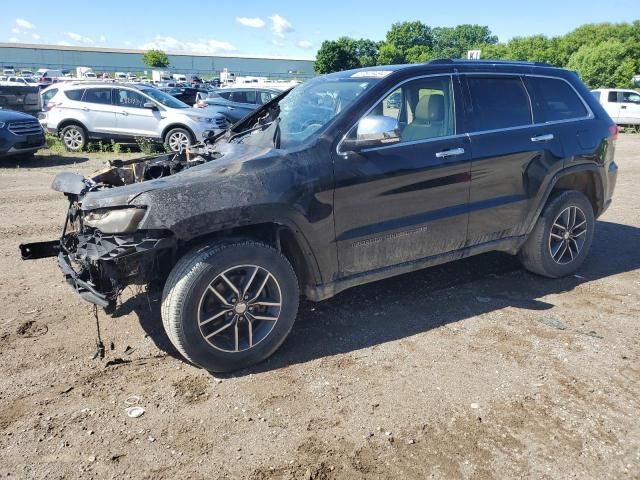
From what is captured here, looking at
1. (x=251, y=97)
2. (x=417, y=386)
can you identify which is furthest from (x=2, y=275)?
(x=251, y=97)

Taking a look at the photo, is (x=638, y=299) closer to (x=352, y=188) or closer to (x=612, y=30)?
(x=352, y=188)

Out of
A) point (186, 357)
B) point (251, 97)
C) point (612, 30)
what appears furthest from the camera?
point (612, 30)

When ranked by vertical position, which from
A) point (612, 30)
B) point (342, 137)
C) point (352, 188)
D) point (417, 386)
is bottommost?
point (417, 386)

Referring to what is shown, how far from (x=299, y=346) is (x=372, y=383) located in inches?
26.6

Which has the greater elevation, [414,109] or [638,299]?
[414,109]

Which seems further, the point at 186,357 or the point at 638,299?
the point at 638,299

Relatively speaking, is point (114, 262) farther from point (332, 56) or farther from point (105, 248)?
point (332, 56)

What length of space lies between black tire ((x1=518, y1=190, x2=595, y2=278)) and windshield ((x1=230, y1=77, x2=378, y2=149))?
2.09 m

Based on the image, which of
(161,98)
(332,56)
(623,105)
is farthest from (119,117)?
(332,56)

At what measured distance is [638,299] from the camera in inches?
184

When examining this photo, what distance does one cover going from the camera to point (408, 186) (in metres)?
3.90

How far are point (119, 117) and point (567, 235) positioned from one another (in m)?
11.5

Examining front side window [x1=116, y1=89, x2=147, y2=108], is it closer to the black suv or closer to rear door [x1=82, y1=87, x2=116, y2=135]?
rear door [x1=82, y1=87, x2=116, y2=135]

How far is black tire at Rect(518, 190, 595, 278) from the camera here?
483 cm
